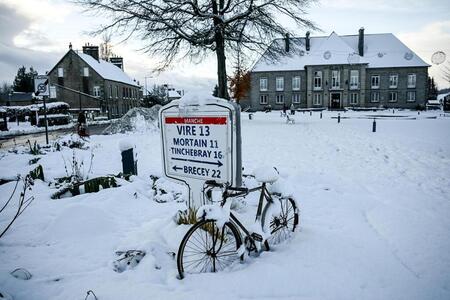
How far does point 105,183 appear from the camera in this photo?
5.40m

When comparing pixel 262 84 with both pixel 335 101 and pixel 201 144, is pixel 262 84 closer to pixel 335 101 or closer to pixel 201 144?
pixel 335 101

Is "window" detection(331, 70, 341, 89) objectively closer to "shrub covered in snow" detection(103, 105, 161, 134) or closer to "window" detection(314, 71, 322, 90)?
"window" detection(314, 71, 322, 90)

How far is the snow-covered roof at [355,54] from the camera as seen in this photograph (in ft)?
162

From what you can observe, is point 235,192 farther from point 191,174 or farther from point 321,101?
point 321,101

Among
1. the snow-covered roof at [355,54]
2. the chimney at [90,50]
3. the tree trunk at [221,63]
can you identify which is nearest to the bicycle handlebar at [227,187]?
the tree trunk at [221,63]

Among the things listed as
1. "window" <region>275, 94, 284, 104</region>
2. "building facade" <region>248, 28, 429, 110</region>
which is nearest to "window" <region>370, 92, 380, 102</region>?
"building facade" <region>248, 28, 429, 110</region>

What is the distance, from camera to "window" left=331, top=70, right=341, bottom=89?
163ft

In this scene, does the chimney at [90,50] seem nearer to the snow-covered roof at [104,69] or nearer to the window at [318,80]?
the snow-covered roof at [104,69]

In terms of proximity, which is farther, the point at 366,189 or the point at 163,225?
the point at 366,189

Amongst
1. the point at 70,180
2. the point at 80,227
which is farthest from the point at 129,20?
the point at 80,227

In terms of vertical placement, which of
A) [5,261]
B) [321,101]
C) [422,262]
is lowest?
[422,262]

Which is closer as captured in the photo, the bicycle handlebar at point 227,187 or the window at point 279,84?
the bicycle handlebar at point 227,187

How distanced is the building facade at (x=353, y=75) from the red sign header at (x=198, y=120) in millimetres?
47662

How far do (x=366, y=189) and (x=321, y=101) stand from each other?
48.2m
